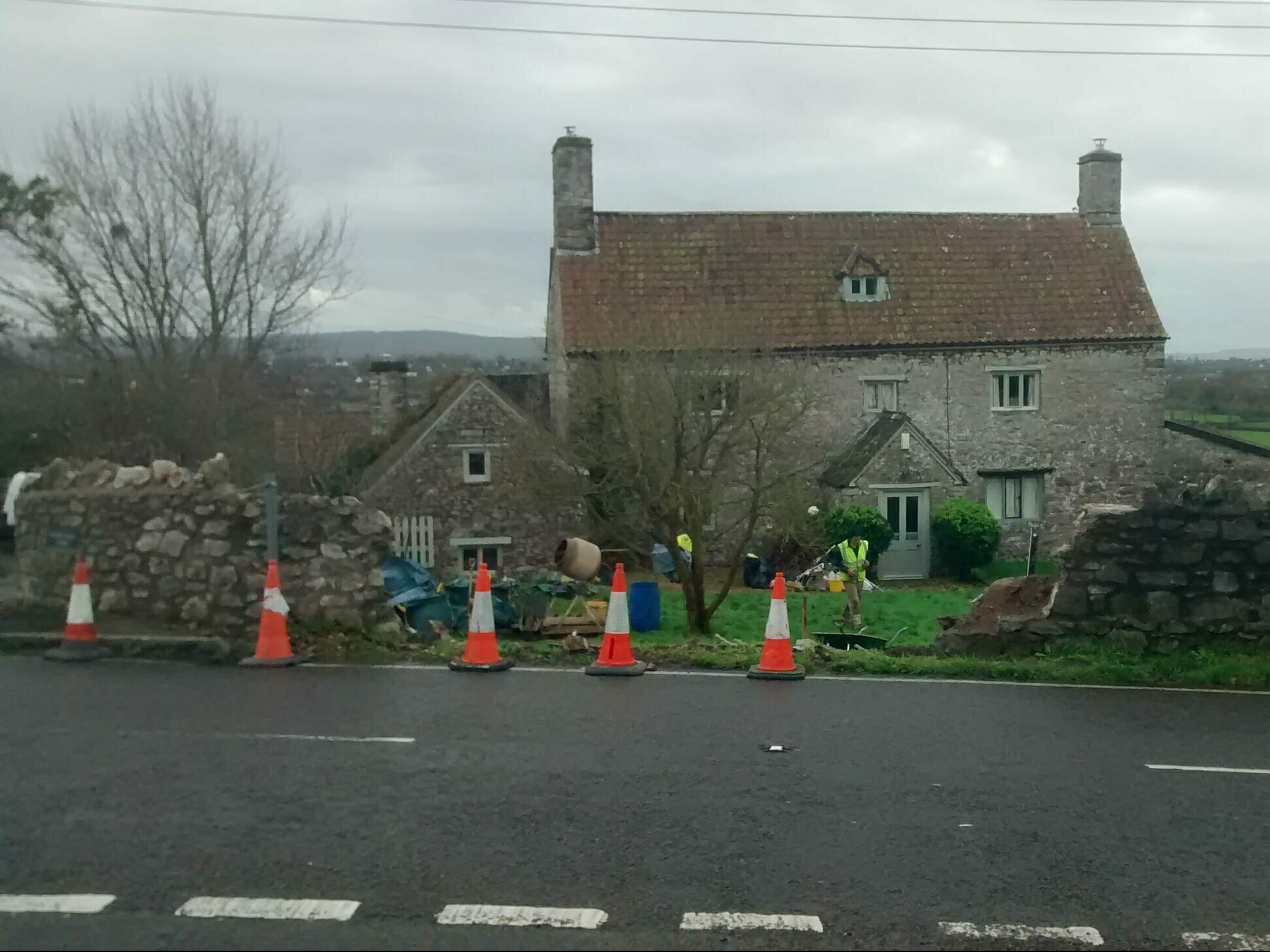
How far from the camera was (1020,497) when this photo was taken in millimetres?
35938

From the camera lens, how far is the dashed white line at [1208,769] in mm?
7375

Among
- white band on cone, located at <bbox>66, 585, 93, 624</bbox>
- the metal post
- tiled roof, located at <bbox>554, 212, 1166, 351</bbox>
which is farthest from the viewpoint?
tiled roof, located at <bbox>554, 212, 1166, 351</bbox>

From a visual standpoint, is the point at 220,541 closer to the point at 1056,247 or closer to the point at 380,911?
the point at 380,911

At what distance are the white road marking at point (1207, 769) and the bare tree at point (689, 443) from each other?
1308 centimetres

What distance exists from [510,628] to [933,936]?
1329cm

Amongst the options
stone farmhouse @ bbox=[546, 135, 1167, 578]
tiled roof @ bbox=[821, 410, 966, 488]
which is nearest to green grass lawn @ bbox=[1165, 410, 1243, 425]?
tiled roof @ bbox=[821, 410, 966, 488]

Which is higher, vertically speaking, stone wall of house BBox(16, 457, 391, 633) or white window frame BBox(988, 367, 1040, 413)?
white window frame BBox(988, 367, 1040, 413)

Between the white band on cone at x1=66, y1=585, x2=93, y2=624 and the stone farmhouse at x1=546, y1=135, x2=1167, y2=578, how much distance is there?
75.1 feet

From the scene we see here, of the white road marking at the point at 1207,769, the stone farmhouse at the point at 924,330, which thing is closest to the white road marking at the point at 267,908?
the white road marking at the point at 1207,769

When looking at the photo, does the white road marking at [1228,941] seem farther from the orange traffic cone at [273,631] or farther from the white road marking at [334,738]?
the orange traffic cone at [273,631]

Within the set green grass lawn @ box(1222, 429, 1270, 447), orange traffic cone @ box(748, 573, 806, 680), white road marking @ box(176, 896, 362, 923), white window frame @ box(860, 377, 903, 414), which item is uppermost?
white window frame @ box(860, 377, 903, 414)

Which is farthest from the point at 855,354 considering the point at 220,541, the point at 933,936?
the point at 933,936

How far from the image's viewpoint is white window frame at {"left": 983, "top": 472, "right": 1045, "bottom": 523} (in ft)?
118

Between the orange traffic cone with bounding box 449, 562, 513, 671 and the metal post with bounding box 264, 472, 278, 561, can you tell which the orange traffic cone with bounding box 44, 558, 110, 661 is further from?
the orange traffic cone with bounding box 449, 562, 513, 671
